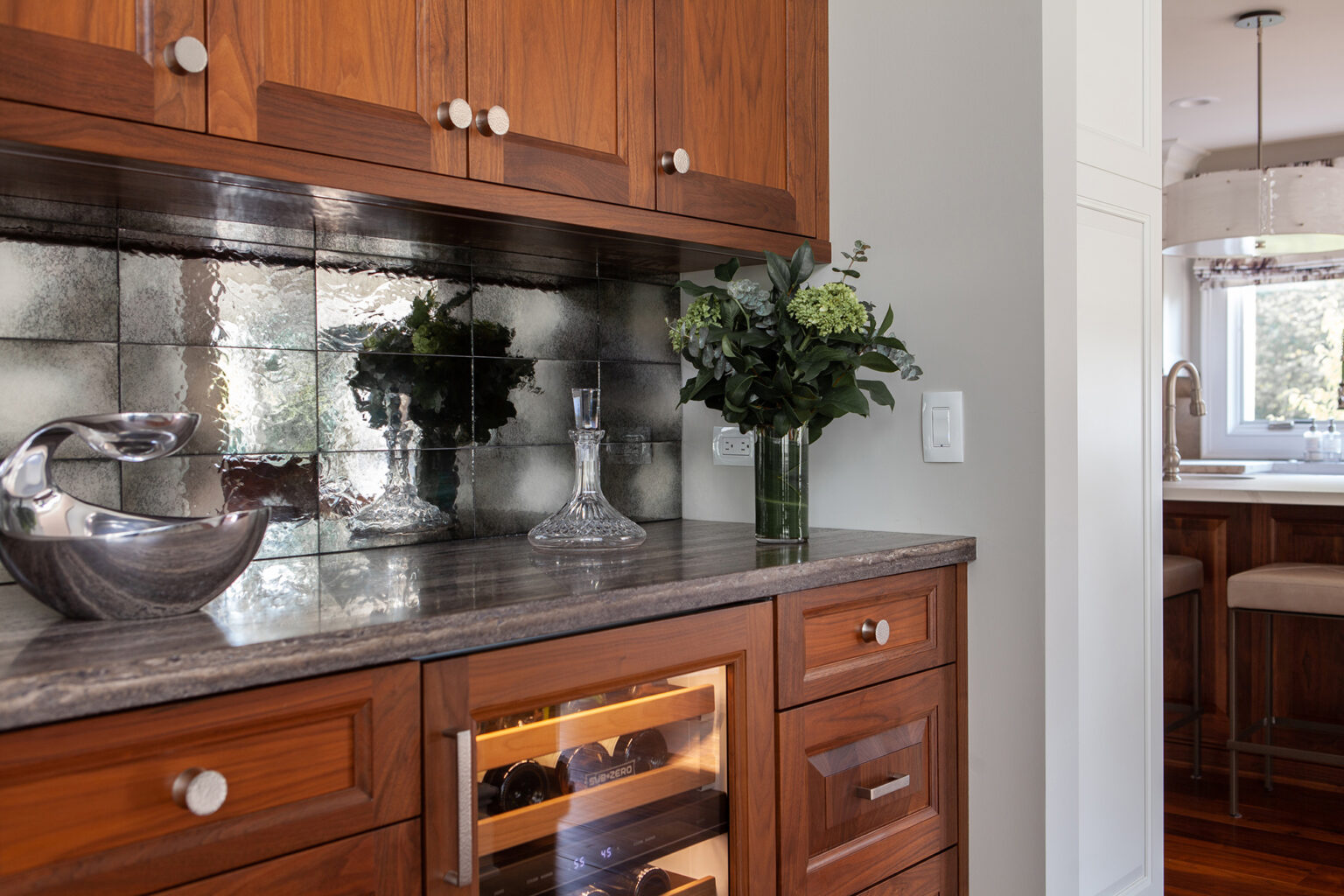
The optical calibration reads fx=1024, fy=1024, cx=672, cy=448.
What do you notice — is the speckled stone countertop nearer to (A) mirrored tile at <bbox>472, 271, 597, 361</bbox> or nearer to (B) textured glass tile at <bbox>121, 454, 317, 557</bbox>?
(B) textured glass tile at <bbox>121, 454, 317, 557</bbox>

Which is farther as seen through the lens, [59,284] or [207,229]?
[207,229]

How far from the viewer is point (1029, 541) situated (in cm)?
168

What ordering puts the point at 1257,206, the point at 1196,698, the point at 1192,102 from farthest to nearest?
1. the point at 1192,102
2. the point at 1257,206
3. the point at 1196,698

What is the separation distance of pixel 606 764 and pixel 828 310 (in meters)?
0.79

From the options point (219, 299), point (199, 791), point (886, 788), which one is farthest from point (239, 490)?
point (886, 788)

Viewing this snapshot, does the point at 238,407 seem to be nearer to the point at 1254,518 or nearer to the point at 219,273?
the point at 219,273

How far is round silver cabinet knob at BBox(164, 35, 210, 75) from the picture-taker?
1.09 meters

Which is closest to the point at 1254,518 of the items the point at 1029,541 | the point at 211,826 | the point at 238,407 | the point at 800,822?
the point at 1029,541

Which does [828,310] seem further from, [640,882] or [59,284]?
[59,284]

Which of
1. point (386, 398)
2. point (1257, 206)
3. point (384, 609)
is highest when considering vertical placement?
point (1257, 206)

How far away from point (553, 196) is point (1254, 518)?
3020mm

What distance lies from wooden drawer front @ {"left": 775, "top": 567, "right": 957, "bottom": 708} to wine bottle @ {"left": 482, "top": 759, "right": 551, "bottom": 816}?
0.39 metres

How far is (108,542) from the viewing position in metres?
0.95

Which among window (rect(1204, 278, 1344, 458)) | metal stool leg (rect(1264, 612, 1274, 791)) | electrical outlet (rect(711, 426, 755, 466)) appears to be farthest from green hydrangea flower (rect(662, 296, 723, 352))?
window (rect(1204, 278, 1344, 458))
